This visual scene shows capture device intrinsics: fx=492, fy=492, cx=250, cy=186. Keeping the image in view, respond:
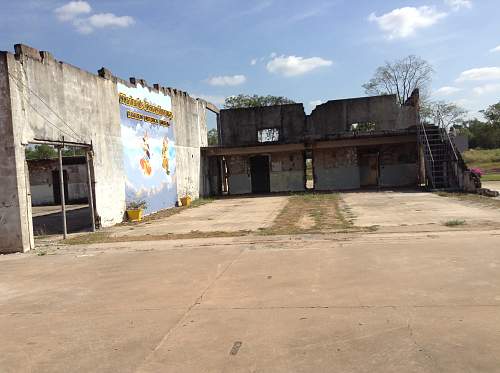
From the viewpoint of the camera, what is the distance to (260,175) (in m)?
30.4

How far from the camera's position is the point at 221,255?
9.20m

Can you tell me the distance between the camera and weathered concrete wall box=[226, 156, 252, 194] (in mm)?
29953

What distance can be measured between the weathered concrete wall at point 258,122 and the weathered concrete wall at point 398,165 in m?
6.53

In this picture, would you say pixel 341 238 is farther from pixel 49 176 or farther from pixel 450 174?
pixel 49 176

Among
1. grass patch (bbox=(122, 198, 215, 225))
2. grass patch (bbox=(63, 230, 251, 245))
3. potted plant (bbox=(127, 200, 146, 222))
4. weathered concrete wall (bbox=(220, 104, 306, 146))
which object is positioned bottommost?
grass patch (bbox=(122, 198, 215, 225))

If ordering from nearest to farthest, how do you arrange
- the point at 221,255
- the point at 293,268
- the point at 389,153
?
the point at 293,268
the point at 221,255
the point at 389,153

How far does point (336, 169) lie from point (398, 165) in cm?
349

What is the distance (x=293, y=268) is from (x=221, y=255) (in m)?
2.00

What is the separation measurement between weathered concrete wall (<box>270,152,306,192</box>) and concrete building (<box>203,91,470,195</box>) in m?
0.02

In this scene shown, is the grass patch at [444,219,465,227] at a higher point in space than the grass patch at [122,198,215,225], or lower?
higher

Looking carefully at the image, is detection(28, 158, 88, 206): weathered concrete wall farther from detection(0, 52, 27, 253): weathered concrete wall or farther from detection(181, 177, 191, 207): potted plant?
detection(0, 52, 27, 253): weathered concrete wall

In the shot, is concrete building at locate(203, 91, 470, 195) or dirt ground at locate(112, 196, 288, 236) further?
concrete building at locate(203, 91, 470, 195)

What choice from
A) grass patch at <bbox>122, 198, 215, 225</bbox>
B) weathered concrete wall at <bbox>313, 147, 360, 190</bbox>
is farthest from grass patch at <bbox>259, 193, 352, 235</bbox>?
weathered concrete wall at <bbox>313, 147, 360, 190</bbox>

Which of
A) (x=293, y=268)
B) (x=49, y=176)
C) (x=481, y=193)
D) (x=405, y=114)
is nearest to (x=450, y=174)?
(x=481, y=193)
